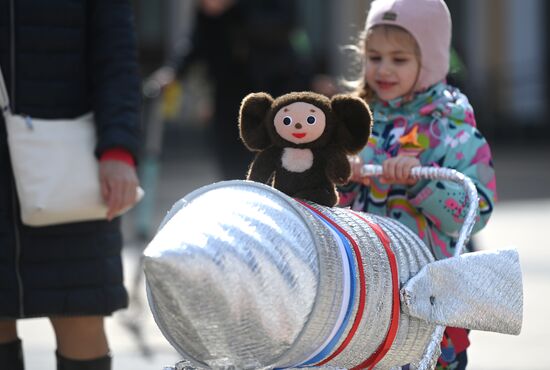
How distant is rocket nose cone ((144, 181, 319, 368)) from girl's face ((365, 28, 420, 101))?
47.2 inches

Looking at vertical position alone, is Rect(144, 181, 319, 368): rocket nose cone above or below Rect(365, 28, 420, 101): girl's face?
below

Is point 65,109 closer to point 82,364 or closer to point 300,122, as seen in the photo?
point 82,364

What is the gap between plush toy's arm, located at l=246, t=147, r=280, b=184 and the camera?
2916 mm

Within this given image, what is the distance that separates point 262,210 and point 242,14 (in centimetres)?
443

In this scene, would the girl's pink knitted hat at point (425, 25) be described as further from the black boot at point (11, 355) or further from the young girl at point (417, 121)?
the black boot at point (11, 355)

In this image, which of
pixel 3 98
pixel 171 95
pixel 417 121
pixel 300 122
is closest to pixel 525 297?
pixel 171 95

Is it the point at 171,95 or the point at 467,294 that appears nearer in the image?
the point at 467,294

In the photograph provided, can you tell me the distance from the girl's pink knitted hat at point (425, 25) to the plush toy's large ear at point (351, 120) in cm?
77

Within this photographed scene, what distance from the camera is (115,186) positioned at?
357 cm

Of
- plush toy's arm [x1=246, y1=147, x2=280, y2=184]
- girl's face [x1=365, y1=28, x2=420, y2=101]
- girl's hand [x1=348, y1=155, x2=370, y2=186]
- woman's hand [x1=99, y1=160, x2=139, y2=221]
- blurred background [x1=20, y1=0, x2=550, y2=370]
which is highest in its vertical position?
girl's face [x1=365, y1=28, x2=420, y2=101]

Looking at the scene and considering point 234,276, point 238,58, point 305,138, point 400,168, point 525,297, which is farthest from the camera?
point 525,297

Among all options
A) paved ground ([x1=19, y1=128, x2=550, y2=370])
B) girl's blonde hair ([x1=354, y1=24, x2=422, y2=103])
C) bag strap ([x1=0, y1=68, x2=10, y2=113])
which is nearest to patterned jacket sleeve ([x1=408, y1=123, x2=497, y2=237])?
girl's blonde hair ([x1=354, y1=24, x2=422, y2=103])

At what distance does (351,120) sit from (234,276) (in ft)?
2.30

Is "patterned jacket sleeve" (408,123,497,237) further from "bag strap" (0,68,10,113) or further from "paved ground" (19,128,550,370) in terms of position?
"paved ground" (19,128,550,370)
